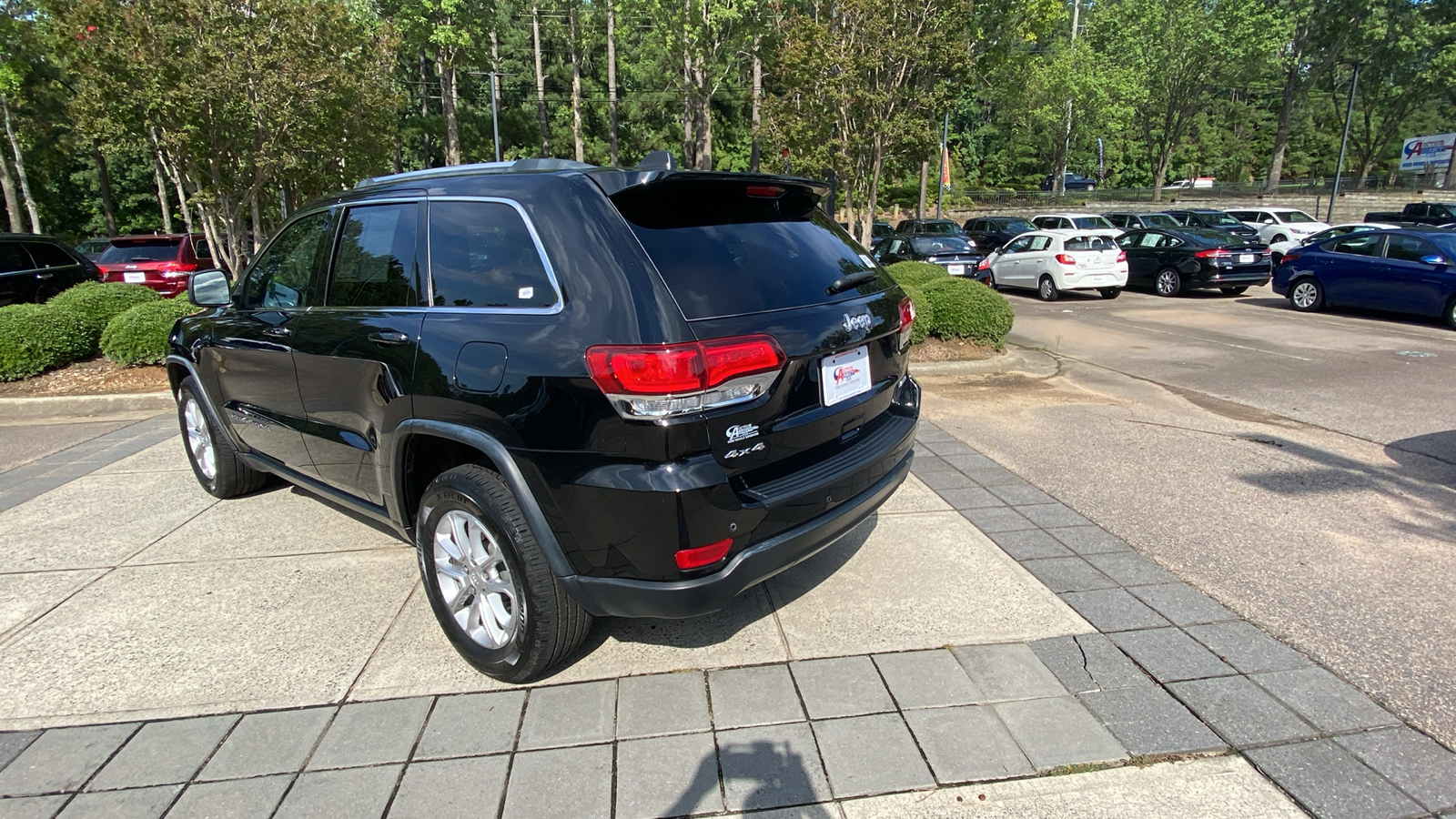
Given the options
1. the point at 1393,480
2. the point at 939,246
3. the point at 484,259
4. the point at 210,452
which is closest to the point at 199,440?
the point at 210,452

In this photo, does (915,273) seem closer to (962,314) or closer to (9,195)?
(962,314)

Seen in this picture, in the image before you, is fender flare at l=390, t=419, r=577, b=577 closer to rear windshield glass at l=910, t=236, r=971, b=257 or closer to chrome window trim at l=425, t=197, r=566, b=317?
chrome window trim at l=425, t=197, r=566, b=317

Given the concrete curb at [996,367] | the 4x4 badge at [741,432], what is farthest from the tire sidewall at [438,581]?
the concrete curb at [996,367]

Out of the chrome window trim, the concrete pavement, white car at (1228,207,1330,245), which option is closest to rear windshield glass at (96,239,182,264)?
Result: the concrete pavement

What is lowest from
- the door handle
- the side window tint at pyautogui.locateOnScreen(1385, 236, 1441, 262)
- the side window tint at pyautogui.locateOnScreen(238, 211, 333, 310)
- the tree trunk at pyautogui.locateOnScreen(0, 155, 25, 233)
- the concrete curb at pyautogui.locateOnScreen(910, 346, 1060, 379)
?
the concrete curb at pyautogui.locateOnScreen(910, 346, 1060, 379)

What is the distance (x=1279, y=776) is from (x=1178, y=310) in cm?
1436

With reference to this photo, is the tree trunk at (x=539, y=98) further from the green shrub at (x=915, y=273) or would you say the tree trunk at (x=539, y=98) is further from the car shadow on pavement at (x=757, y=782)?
the car shadow on pavement at (x=757, y=782)

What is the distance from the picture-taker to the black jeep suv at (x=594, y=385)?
2.38 metres

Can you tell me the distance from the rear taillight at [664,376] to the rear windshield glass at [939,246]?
15637 millimetres

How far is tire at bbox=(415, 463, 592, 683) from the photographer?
2.66 metres

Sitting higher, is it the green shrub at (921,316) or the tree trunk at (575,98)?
the tree trunk at (575,98)

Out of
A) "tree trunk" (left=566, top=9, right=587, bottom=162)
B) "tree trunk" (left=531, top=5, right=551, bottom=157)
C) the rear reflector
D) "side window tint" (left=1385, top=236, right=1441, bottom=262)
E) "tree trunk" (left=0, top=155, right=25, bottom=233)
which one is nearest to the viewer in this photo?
the rear reflector


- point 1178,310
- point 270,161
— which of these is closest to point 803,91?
point 1178,310

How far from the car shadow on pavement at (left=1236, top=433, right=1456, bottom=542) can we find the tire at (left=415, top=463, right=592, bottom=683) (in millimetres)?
4593
